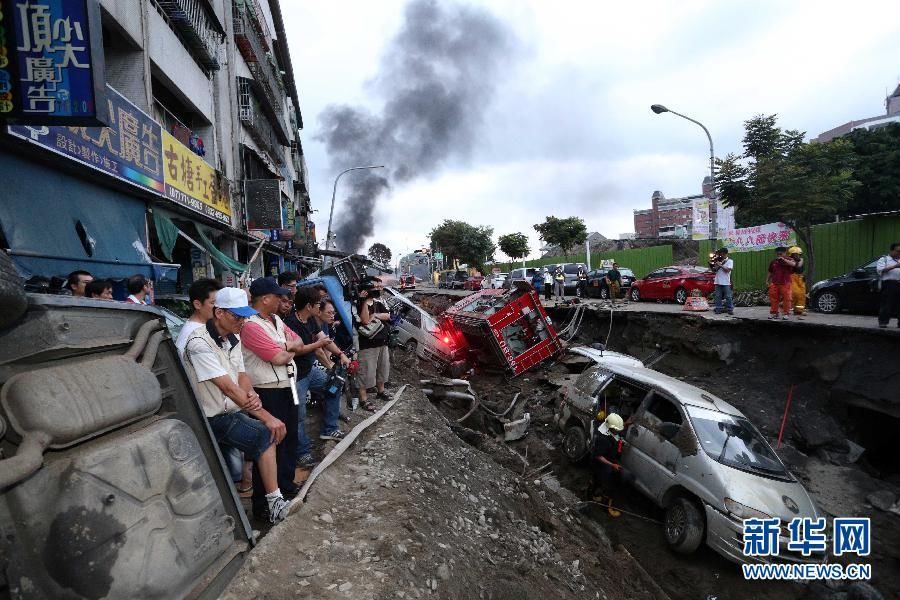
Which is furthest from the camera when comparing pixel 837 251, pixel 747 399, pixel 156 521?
pixel 837 251

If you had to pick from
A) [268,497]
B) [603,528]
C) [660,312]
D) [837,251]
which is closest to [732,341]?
[660,312]

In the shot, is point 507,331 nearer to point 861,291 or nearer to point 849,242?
point 861,291

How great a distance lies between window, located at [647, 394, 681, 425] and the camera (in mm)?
5984

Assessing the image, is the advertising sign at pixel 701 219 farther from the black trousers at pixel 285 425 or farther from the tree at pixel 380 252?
the black trousers at pixel 285 425

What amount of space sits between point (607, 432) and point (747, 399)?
15.8ft

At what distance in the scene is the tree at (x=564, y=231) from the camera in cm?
4366

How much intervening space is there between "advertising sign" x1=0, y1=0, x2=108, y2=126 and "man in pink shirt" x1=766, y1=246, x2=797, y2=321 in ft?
40.6

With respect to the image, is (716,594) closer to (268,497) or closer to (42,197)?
(268,497)

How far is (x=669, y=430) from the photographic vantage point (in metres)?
5.68

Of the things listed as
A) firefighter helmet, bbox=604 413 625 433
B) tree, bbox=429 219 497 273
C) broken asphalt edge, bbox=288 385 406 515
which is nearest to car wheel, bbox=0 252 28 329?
broken asphalt edge, bbox=288 385 406 515

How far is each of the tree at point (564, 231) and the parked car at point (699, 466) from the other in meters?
38.1

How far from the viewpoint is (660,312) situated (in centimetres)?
1306

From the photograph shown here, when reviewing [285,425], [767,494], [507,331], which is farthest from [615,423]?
[507,331]

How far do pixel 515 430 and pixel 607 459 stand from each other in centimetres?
222
